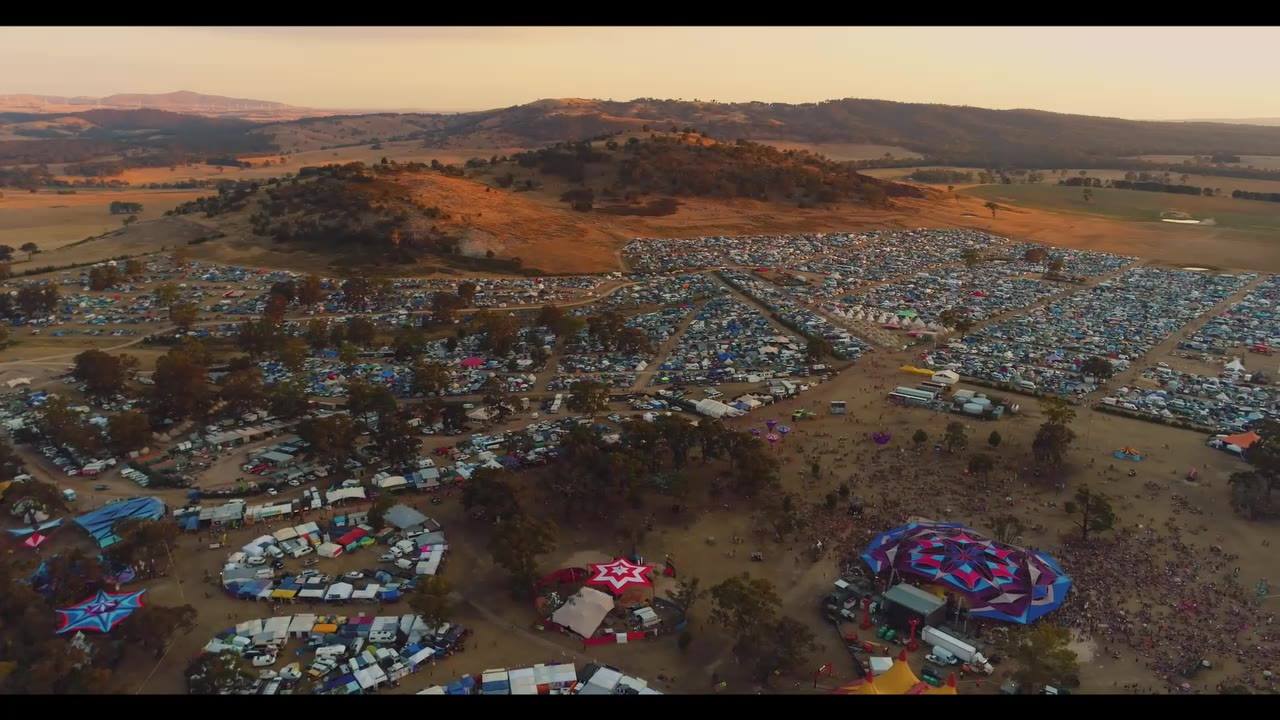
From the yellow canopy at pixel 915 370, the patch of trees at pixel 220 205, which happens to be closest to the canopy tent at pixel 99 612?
the yellow canopy at pixel 915 370

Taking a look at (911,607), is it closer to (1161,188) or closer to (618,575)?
(618,575)

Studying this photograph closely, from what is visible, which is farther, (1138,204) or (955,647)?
(1138,204)

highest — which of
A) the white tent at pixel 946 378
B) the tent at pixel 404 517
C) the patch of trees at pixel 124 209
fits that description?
the patch of trees at pixel 124 209

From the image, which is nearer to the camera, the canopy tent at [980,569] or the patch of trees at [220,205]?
Answer: the canopy tent at [980,569]

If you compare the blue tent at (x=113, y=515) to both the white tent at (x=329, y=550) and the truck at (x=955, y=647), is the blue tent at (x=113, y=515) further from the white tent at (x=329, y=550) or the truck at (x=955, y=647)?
the truck at (x=955, y=647)

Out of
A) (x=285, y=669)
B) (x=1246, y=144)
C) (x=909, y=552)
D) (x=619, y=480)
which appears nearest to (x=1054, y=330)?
(x=909, y=552)

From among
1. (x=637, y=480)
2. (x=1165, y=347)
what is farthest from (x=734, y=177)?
(x=637, y=480)

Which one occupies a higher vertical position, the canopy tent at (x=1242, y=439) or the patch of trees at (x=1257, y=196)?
the patch of trees at (x=1257, y=196)

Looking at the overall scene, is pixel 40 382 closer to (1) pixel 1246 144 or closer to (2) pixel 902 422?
(2) pixel 902 422
